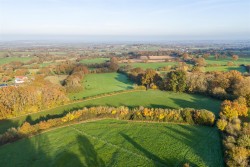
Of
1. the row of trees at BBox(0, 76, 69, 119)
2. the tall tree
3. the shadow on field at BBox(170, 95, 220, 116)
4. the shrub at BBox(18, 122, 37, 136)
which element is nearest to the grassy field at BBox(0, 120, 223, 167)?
the shrub at BBox(18, 122, 37, 136)

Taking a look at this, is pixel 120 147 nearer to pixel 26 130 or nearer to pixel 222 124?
pixel 26 130

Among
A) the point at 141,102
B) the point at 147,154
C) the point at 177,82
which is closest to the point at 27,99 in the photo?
the point at 141,102

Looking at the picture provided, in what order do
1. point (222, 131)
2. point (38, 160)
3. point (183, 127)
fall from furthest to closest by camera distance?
1. point (183, 127)
2. point (222, 131)
3. point (38, 160)

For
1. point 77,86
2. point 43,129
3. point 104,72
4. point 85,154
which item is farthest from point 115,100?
point 104,72

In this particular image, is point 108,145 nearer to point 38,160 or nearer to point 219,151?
point 38,160

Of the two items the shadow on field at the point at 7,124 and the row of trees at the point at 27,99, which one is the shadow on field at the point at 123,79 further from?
the shadow on field at the point at 7,124

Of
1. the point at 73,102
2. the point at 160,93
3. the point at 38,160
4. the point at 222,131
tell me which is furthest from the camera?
the point at 160,93

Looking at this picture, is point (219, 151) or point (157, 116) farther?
point (157, 116)
